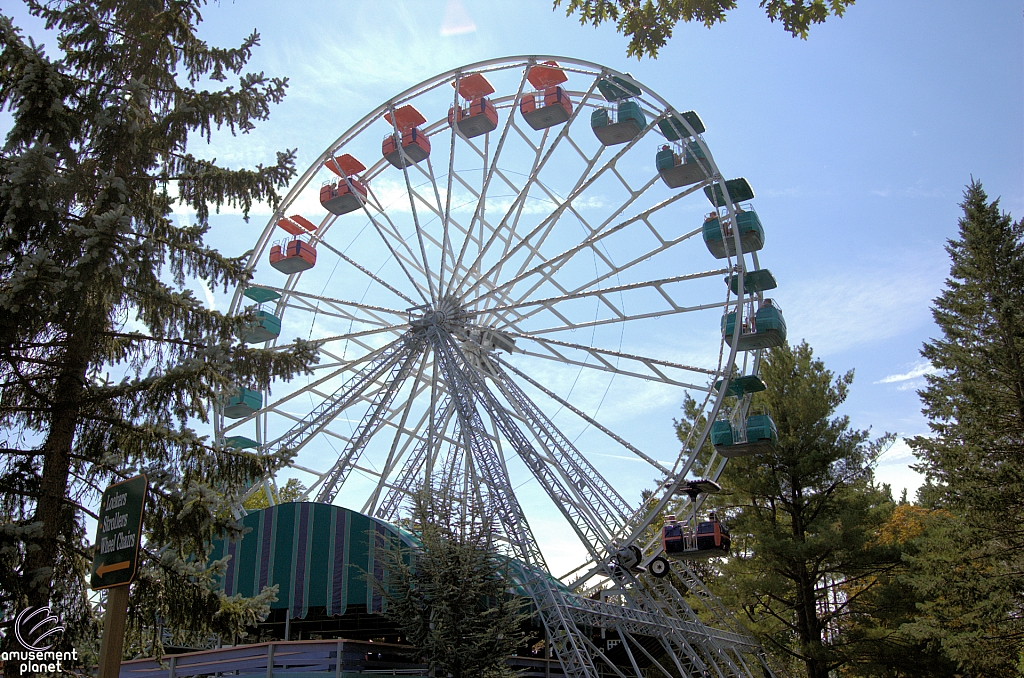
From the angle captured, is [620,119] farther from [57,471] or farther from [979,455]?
[57,471]

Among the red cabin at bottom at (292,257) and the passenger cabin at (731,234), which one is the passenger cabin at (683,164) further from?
the red cabin at bottom at (292,257)

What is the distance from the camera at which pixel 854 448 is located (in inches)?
907

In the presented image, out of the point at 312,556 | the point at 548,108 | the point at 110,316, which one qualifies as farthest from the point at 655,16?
the point at 548,108

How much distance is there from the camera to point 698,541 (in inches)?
782

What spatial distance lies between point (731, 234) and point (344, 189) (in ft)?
35.9

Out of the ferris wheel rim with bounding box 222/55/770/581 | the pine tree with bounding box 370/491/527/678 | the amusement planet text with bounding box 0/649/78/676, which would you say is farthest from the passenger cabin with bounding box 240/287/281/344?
the amusement planet text with bounding box 0/649/78/676

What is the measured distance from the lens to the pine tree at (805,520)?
21.2m

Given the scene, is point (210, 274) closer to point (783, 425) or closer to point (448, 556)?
point (448, 556)

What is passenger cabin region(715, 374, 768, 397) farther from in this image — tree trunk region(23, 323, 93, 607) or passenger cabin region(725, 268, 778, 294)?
tree trunk region(23, 323, 93, 607)

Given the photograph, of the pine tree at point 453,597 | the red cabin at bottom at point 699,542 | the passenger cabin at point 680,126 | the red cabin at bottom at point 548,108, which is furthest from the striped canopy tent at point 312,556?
the passenger cabin at point 680,126

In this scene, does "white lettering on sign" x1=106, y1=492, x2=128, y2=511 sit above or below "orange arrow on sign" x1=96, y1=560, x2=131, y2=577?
above

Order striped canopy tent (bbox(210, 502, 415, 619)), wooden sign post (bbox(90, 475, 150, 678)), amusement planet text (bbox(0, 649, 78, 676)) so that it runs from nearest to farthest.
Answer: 1. wooden sign post (bbox(90, 475, 150, 678))
2. amusement planet text (bbox(0, 649, 78, 676))
3. striped canopy tent (bbox(210, 502, 415, 619))

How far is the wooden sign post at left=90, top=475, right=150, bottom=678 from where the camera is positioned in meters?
6.14

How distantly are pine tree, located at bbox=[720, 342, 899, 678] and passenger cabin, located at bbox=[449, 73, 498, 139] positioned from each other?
11.1 m
